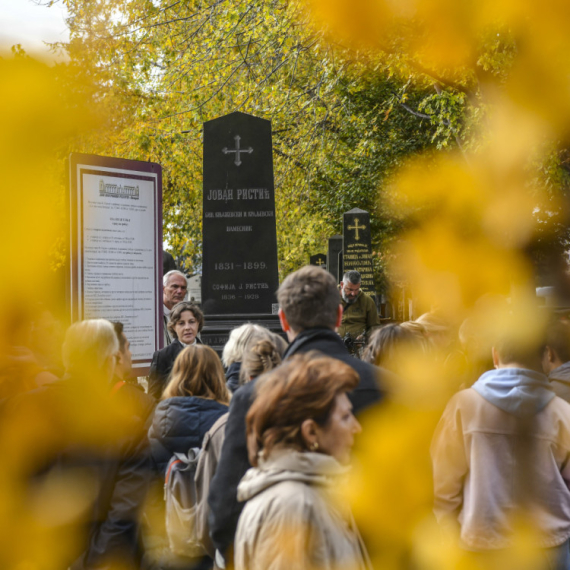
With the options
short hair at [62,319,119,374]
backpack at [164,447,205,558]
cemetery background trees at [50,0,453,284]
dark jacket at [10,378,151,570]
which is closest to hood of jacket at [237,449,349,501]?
dark jacket at [10,378,151,570]

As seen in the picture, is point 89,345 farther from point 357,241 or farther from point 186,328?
point 357,241

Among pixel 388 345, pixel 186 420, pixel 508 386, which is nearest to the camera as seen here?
pixel 508 386

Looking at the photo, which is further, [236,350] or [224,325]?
[224,325]

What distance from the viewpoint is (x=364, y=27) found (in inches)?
29.7

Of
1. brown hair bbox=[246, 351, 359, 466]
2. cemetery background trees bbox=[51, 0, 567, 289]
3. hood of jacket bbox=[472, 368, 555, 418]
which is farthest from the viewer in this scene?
cemetery background trees bbox=[51, 0, 567, 289]

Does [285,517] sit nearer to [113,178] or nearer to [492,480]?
[492,480]

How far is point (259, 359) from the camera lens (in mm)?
3047

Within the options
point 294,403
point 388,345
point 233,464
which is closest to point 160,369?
point 388,345

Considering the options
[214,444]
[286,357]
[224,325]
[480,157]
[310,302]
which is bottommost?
[214,444]

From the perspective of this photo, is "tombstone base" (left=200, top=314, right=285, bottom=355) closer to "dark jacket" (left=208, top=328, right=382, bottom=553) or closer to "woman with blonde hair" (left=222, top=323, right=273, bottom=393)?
"woman with blonde hair" (left=222, top=323, right=273, bottom=393)

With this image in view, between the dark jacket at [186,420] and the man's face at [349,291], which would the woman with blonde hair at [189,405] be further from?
the man's face at [349,291]

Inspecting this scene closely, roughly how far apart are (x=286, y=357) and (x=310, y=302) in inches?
8.2

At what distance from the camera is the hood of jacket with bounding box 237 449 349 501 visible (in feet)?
5.08

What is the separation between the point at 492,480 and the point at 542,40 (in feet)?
6.37
